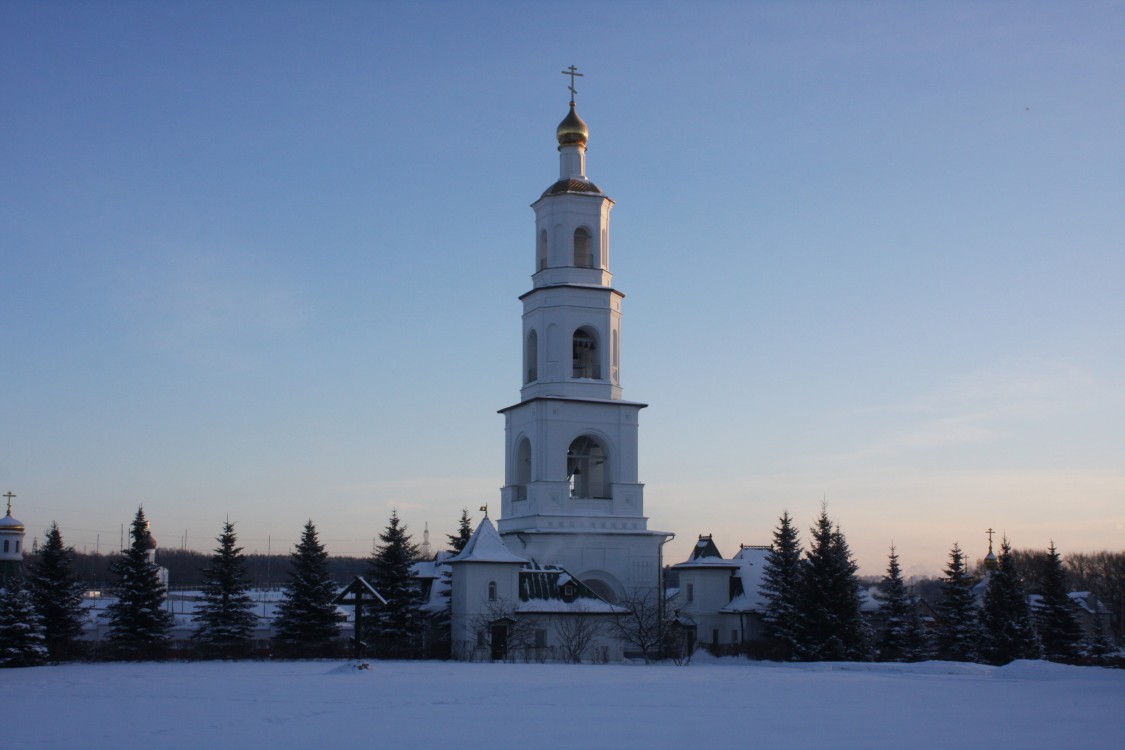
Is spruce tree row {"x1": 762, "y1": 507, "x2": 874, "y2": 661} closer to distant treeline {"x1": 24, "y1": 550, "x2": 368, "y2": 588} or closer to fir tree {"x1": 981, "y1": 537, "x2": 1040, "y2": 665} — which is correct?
fir tree {"x1": 981, "y1": 537, "x2": 1040, "y2": 665}

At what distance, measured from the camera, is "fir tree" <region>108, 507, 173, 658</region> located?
125 feet

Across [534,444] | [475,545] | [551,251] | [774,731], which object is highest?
[551,251]

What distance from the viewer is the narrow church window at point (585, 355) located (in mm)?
45438

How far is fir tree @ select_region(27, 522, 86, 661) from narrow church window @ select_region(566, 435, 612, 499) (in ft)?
54.5

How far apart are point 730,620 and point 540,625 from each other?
10297 millimetres

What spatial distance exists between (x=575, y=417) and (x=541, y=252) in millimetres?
6748

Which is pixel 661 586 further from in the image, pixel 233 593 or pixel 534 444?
pixel 233 593

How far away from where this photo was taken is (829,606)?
41688 mm

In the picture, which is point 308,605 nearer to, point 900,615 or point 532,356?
point 532,356

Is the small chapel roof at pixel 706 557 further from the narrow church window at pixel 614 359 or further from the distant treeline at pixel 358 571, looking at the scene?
the distant treeline at pixel 358 571

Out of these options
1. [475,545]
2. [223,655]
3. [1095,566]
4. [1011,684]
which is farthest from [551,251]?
[1095,566]

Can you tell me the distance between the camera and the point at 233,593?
40344 mm

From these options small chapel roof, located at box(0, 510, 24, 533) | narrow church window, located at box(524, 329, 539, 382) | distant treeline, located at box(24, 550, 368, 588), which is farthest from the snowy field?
distant treeline, located at box(24, 550, 368, 588)

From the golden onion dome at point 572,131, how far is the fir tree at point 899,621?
63.8 ft
